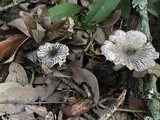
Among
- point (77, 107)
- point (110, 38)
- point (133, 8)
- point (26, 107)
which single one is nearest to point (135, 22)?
point (133, 8)

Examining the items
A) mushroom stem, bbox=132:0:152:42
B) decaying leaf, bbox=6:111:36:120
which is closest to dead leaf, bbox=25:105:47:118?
decaying leaf, bbox=6:111:36:120

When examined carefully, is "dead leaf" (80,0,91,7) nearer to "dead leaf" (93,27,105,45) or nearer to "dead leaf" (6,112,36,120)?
"dead leaf" (93,27,105,45)

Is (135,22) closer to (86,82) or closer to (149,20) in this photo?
(149,20)

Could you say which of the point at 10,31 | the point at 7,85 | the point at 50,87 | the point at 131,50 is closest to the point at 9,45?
the point at 10,31

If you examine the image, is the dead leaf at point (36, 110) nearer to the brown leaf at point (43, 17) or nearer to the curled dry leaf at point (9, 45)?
the curled dry leaf at point (9, 45)

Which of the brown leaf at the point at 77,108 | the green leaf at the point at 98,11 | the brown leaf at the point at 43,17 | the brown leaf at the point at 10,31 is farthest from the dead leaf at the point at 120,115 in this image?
the brown leaf at the point at 10,31

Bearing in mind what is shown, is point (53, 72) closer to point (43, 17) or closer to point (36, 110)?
point (36, 110)
